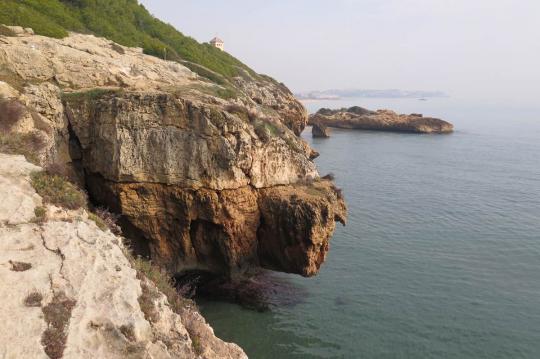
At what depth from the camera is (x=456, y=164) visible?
201 feet

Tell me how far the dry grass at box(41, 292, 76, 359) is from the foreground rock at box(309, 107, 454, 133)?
295 feet

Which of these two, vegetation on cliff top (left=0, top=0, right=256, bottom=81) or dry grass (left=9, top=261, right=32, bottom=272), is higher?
vegetation on cliff top (left=0, top=0, right=256, bottom=81)

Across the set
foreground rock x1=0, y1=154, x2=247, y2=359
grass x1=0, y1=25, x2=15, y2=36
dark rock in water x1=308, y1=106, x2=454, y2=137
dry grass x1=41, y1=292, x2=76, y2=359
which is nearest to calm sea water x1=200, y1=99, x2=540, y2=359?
foreground rock x1=0, y1=154, x2=247, y2=359

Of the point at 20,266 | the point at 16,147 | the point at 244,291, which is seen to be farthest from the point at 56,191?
the point at 244,291

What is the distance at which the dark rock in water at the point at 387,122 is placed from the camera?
101625mm

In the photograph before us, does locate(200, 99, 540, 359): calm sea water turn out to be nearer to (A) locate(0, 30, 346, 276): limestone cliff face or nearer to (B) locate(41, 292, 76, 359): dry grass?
(A) locate(0, 30, 346, 276): limestone cliff face

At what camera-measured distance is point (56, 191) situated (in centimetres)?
1217

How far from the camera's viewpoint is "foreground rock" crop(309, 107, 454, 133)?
102 meters

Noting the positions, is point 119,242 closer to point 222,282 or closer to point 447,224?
point 222,282

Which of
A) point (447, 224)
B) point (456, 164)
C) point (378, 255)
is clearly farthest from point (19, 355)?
point (456, 164)

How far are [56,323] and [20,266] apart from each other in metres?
1.82

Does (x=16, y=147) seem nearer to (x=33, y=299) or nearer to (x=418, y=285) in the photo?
(x=33, y=299)

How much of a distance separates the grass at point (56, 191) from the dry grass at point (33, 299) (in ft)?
11.6

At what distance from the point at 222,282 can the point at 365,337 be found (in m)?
7.89
